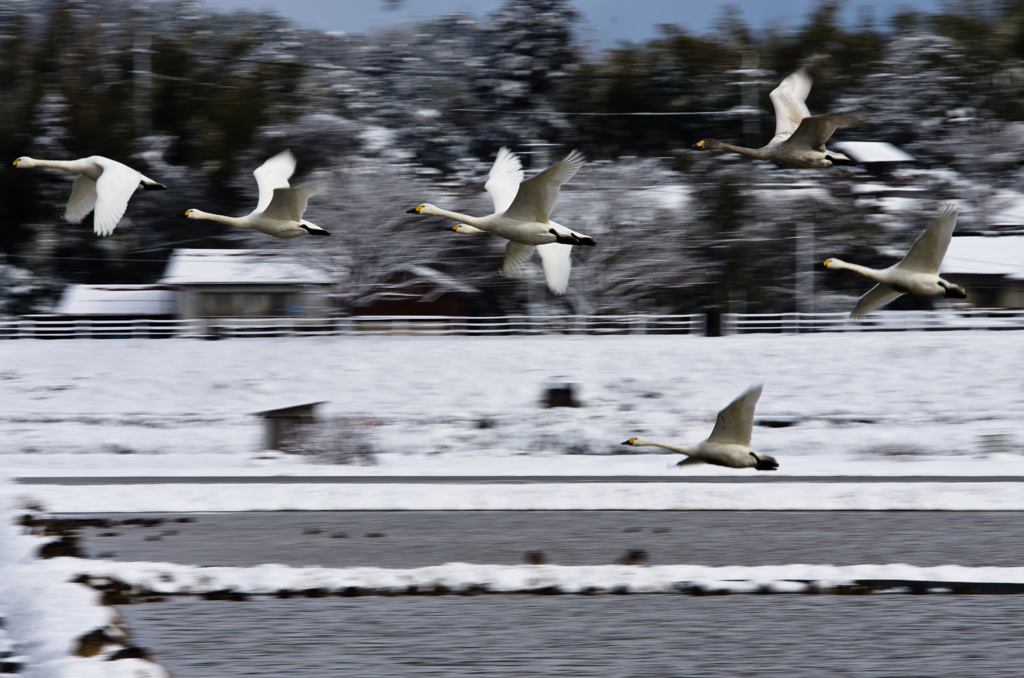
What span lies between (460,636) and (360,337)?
27.0 m

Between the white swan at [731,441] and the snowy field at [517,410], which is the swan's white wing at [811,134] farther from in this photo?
the snowy field at [517,410]

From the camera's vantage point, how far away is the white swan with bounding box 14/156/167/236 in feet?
33.0

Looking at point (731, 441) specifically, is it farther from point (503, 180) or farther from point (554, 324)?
point (554, 324)

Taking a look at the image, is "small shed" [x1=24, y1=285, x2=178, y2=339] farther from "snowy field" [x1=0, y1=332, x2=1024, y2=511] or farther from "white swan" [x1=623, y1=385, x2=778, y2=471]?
"white swan" [x1=623, y1=385, x2=778, y2=471]

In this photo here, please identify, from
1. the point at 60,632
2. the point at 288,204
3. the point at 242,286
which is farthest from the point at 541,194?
the point at 242,286

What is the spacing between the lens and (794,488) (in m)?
18.4

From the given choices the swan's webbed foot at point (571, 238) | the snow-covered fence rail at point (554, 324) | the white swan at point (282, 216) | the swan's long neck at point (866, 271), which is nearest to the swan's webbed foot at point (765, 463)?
the swan's long neck at point (866, 271)

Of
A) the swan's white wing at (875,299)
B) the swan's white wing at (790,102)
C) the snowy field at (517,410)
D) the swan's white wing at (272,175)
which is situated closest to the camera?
the swan's white wing at (875,299)

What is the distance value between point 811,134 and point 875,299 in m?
1.60

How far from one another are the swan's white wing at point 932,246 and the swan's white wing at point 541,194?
2660mm

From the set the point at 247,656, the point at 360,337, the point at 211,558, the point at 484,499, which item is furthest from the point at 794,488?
the point at 360,337

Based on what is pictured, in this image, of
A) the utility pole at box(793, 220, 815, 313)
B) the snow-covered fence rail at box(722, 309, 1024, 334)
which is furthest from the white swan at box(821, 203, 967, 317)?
the utility pole at box(793, 220, 815, 313)

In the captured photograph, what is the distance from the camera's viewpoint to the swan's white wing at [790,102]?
1226cm

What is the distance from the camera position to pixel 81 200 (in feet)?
36.1
